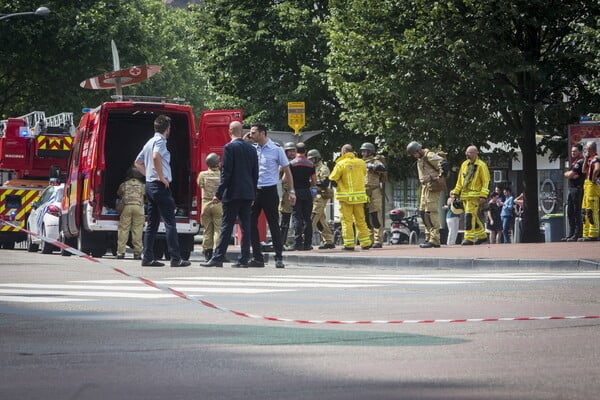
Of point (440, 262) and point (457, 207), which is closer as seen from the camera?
point (440, 262)

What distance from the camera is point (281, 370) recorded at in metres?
7.14

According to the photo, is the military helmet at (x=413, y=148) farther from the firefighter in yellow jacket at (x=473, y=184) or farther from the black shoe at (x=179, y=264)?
the black shoe at (x=179, y=264)

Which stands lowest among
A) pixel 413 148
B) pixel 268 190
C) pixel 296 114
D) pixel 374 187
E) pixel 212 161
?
pixel 268 190

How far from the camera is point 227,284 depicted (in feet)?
45.3

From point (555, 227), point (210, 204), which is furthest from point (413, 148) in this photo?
point (555, 227)

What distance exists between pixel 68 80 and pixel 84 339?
45.4 metres

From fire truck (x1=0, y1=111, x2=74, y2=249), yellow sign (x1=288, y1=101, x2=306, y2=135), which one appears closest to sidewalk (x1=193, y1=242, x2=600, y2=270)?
yellow sign (x1=288, y1=101, x2=306, y2=135)

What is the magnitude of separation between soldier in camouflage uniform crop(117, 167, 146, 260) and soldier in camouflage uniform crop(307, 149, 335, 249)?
4.73 metres

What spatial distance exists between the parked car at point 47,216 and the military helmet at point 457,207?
7.08 metres

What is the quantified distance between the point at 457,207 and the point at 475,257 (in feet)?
16.4

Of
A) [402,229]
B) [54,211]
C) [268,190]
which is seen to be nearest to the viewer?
[268,190]

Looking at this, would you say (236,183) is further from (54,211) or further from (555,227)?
(555,227)

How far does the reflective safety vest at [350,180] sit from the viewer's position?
23.1 metres

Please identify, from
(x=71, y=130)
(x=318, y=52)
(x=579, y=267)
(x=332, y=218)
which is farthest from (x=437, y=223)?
(x=332, y=218)
